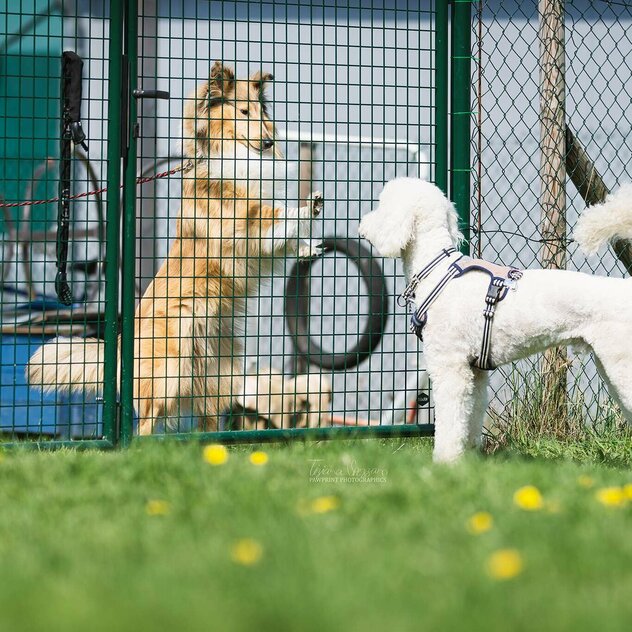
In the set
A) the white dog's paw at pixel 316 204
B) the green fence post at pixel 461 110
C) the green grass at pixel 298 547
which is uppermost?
the green fence post at pixel 461 110

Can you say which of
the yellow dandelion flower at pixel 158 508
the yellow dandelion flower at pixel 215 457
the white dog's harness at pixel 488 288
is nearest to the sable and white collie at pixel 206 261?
the white dog's harness at pixel 488 288

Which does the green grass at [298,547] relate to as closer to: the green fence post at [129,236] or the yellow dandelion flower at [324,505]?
the yellow dandelion flower at [324,505]

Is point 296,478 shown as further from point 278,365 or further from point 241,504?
point 278,365

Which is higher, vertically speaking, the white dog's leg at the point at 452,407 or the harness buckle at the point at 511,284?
the harness buckle at the point at 511,284

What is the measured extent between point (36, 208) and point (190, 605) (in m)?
6.43

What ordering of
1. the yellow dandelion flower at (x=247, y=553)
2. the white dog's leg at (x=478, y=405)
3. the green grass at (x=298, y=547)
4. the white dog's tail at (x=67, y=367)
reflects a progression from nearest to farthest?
the green grass at (x=298, y=547) < the yellow dandelion flower at (x=247, y=553) < the white dog's leg at (x=478, y=405) < the white dog's tail at (x=67, y=367)

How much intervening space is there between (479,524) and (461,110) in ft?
9.46

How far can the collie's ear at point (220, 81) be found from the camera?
17.2 ft

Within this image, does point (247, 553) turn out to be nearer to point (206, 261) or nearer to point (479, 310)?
point (479, 310)

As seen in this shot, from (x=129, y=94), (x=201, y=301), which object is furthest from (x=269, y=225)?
(x=129, y=94)

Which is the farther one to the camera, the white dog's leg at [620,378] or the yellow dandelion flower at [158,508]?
the white dog's leg at [620,378]

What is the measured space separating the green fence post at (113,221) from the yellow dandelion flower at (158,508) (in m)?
1.83

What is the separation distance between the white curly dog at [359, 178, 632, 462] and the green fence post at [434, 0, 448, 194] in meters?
0.77

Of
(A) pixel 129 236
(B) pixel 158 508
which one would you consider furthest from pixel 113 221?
(B) pixel 158 508
